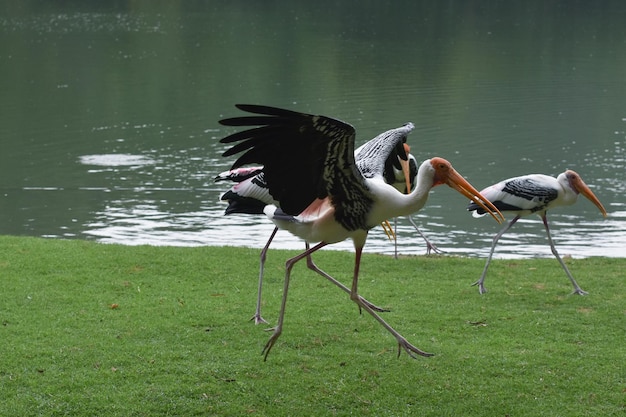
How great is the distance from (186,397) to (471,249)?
20.7ft

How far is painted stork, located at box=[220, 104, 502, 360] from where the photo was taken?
473 centimetres

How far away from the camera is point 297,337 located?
21.1 feet

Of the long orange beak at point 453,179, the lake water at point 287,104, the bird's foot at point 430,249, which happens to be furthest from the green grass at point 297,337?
the lake water at point 287,104

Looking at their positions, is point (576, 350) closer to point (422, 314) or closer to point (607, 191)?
point (422, 314)

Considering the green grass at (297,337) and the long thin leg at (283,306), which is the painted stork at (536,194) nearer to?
the green grass at (297,337)

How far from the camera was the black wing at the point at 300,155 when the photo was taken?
4684 mm

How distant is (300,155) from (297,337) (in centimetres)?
191

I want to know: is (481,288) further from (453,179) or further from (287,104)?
(287,104)

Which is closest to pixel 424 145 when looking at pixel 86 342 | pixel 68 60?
pixel 86 342

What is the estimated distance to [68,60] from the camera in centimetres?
3088

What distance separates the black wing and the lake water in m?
5.57

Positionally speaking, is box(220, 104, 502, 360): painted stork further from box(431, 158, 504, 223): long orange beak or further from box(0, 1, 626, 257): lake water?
box(0, 1, 626, 257): lake water

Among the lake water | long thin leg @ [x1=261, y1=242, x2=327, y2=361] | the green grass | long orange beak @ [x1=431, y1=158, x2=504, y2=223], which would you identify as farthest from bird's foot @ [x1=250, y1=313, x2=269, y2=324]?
the lake water

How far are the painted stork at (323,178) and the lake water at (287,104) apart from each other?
519 centimetres
